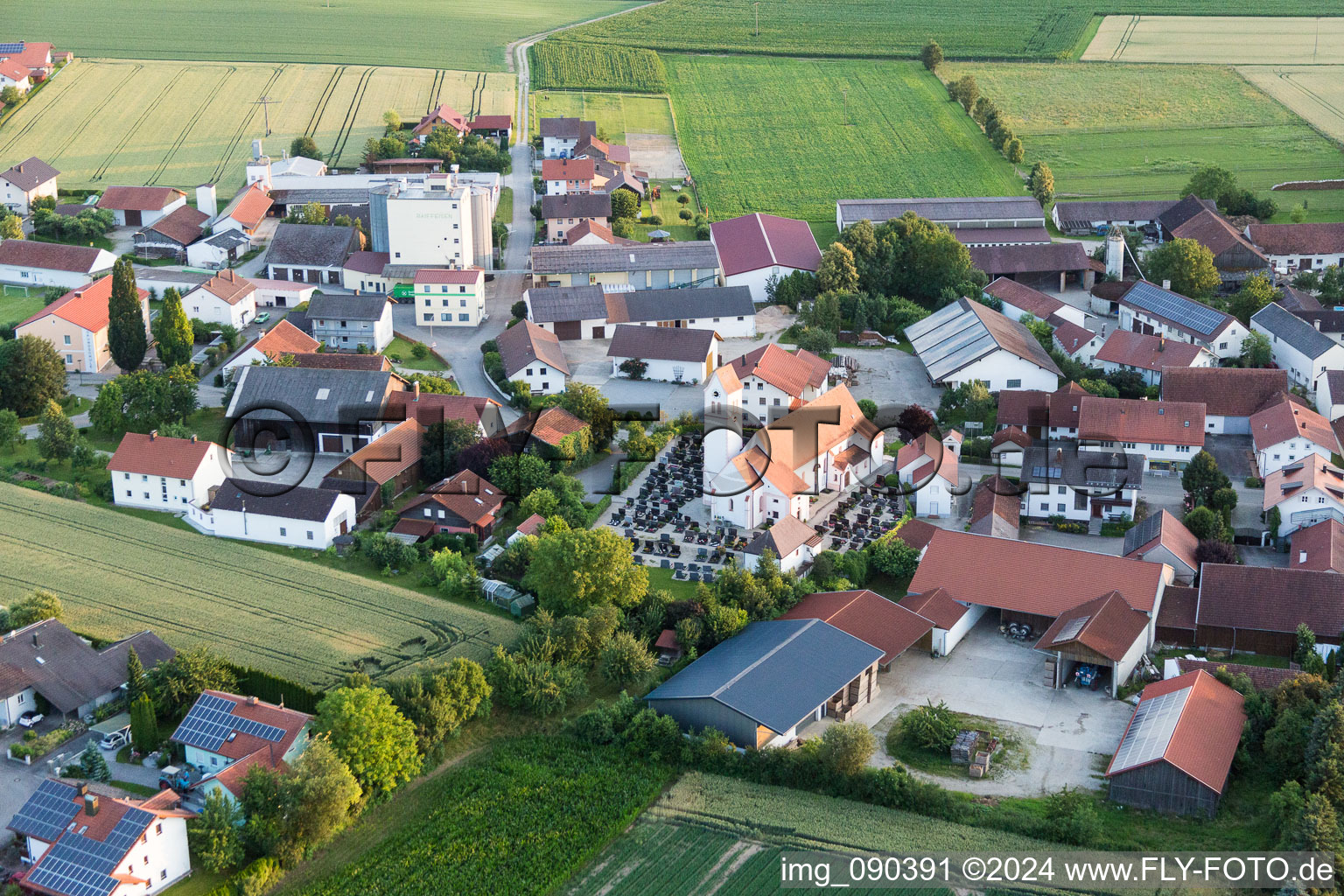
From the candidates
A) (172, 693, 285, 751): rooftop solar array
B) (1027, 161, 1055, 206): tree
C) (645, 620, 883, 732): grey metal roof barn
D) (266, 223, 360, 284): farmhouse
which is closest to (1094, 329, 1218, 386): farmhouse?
(1027, 161, 1055, 206): tree

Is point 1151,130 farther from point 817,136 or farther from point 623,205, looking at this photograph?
point 623,205

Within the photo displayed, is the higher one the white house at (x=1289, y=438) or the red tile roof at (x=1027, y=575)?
the white house at (x=1289, y=438)

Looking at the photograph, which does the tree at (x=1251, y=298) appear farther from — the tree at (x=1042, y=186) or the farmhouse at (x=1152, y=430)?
the tree at (x=1042, y=186)

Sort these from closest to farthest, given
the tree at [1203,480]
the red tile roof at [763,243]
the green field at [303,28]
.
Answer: the tree at [1203,480], the red tile roof at [763,243], the green field at [303,28]

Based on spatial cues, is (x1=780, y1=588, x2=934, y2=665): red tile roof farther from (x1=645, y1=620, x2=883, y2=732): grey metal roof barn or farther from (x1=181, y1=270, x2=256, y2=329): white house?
(x1=181, y1=270, x2=256, y2=329): white house

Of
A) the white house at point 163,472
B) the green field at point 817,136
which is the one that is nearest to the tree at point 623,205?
the green field at point 817,136

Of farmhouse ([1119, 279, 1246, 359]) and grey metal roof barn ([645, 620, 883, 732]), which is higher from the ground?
farmhouse ([1119, 279, 1246, 359])

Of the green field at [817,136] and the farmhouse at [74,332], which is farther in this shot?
the green field at [817,136]
